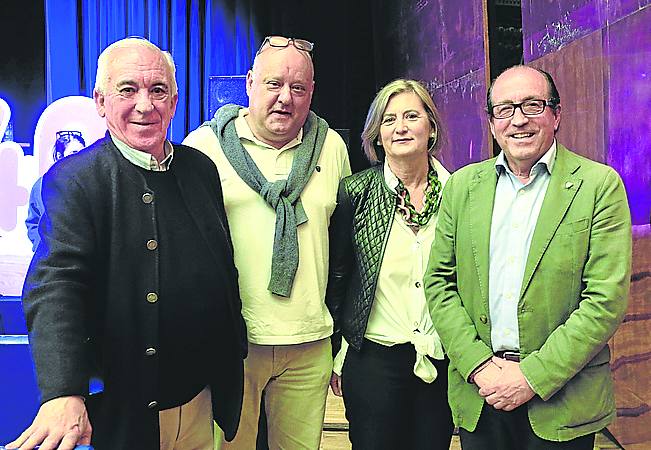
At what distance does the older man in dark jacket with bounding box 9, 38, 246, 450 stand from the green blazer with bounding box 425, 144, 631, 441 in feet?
2.07

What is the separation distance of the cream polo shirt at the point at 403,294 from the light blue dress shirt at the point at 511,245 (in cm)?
28

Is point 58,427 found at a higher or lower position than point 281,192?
lower

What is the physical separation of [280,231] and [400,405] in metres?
0.62

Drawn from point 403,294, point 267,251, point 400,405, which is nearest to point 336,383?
point 400,405

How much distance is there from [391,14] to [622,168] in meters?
3.52

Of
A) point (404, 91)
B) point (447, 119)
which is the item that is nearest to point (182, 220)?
point (404, 91)

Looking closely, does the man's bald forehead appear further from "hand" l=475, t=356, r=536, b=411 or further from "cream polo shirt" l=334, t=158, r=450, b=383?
"hand" l=475, t=356, r=536, b=411

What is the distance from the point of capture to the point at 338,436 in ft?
11.0

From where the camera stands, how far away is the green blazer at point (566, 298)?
1543 millimetres

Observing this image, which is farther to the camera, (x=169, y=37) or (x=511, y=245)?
(x=169, y=37)

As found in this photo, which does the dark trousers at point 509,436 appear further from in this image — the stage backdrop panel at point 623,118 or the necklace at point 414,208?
the stage backdrop panel at point 623,118

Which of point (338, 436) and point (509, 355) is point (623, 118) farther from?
point (338, 436)

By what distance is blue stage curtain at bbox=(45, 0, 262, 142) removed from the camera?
19.3 ft

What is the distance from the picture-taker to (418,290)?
1933mm
